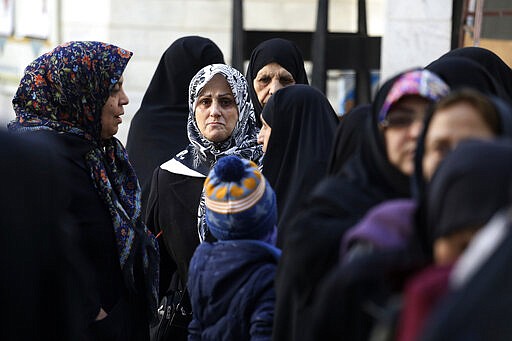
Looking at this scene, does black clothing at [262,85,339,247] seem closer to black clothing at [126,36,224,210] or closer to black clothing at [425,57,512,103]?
black clothing at [425,57,512,103]

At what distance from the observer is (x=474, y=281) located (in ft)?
6.15

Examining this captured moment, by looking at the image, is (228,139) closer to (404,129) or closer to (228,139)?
(228,139)

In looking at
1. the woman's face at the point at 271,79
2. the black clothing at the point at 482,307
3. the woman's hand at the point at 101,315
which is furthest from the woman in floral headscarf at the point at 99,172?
the black clothing at the point at 482,307

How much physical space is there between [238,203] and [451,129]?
132cm

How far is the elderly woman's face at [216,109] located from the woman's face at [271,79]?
0.85 metres

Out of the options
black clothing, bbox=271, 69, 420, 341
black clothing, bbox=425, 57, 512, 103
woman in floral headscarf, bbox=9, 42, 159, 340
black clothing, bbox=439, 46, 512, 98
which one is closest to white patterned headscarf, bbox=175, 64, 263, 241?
woman in floral headscarf, bbox=9, 42, 159, 340

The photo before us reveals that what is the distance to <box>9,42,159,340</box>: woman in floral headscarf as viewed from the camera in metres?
4.03

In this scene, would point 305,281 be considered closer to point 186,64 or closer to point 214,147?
point 214,147

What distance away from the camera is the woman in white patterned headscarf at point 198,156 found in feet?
15.5

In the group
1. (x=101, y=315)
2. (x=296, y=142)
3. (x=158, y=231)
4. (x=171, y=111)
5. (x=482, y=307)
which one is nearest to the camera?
(x=482, y=307)

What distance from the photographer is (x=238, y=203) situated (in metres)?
3.57

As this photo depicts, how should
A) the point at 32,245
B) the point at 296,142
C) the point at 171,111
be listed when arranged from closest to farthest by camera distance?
the point at 32,245
the point at 296,142
the point at 171,111

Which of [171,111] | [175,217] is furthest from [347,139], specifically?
[171,111]

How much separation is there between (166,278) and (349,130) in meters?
1.67
